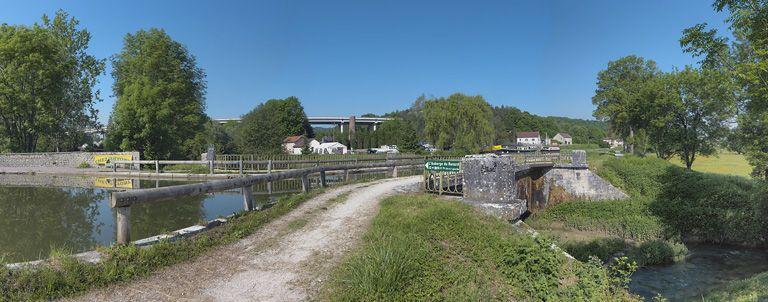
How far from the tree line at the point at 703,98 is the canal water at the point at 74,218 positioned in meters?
13.8

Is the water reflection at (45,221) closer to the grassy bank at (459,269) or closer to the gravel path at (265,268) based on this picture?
the gravel path at (265,268)

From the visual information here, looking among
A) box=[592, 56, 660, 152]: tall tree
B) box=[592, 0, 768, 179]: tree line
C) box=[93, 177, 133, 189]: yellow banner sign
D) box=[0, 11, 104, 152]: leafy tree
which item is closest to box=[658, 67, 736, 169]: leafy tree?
box=[592, 0, 768, 179]: tree line

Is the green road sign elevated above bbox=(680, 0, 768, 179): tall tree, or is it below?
below

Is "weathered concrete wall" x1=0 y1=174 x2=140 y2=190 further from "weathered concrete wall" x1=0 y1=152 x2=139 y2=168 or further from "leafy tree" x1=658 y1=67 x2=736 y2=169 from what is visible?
"leafy tree" x1=658 y1=67 x2=736 y2=169

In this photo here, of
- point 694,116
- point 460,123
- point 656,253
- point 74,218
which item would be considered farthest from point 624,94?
point 74,218

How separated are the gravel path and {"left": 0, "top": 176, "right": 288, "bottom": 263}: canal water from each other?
3.04 meters

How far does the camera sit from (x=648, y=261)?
1394 centimetres

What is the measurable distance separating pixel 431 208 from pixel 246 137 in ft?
128

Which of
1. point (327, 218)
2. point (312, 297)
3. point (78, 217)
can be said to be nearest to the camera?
point (312, 297)

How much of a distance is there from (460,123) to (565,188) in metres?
23.3

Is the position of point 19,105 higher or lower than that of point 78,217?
higher

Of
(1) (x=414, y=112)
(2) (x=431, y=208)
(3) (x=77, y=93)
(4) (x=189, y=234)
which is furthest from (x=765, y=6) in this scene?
(1) (x=414, y=112)

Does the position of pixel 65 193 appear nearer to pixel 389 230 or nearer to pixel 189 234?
pixel 189 234

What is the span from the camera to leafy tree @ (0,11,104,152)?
111 feet
